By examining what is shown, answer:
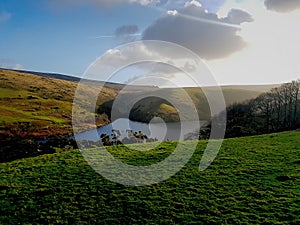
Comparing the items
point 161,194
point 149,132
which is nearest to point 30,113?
point 149,132

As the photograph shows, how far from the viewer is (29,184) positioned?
26156 mm

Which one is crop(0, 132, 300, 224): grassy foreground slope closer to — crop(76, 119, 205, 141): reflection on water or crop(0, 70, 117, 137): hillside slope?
crop(76, 119, 205, 141): reflection on water

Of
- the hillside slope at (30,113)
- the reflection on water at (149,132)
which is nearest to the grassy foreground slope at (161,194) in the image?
the reflection on water at (149,132)

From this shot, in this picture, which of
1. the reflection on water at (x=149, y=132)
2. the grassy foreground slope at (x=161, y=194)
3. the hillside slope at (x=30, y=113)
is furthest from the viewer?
the hillside slope at (x=30, y=113)

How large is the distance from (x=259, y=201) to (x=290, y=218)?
273 cm

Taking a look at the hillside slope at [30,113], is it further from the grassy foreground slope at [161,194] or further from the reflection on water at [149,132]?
the grassy foreground slope at [161,194]

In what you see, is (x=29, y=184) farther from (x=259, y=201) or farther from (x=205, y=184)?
(x=259, y=201)

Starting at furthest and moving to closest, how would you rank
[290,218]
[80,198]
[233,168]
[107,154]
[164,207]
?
1. [107,154]
2. [233,168]
3. [80,198]
4. [164,207]
5. [290,218]

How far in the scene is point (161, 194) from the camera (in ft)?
78.0

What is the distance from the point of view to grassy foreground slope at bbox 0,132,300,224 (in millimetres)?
20141

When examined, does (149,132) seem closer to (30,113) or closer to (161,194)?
(30,113)

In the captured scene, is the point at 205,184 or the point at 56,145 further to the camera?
the point at 56,145

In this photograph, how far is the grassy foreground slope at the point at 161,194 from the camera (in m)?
20.1

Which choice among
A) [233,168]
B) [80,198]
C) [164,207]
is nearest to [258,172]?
[233,168]
